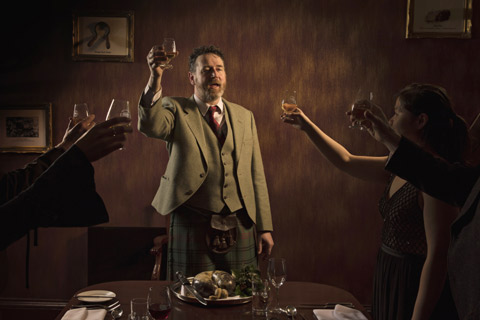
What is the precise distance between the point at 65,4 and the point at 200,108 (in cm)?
150

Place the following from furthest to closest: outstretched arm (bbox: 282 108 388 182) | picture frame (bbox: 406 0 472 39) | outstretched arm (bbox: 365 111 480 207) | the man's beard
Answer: picture frame (bbox: 406 0 472 39) → the man's beard → outstretched arm (bbox: 282 108 388 182) → outstretched arm (bbox: 365 111 480 207)

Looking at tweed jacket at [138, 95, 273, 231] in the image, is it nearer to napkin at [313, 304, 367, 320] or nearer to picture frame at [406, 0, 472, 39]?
napkin at [313, 304, 367, 320]

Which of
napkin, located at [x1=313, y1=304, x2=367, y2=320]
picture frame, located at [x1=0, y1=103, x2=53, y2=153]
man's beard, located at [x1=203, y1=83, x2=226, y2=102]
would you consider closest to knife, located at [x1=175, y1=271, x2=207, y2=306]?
napkin, located at [x1=313, y1=304, x2=367, y2=320]

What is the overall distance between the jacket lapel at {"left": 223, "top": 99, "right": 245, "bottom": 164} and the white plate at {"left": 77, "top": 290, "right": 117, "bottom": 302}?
4.05ft

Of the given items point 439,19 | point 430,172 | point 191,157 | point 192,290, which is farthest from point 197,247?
point 439,19

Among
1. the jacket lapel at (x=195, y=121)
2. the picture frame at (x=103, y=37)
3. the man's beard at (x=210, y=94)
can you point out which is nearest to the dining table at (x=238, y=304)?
the jacket lapel at (x=195, y=121)

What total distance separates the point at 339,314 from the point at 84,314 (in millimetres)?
887

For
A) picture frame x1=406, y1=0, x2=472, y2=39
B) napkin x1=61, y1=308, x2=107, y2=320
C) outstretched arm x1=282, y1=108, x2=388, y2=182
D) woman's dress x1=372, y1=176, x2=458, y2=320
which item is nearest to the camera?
napkin x1=61, y1=308, x2=107, y2=320

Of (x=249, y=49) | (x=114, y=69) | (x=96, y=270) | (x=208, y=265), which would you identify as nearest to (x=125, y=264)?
(x=96, y=270)

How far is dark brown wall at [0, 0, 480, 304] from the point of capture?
3199 mm

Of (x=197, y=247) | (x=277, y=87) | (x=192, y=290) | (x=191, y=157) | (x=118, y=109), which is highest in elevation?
(x=277, y=87)

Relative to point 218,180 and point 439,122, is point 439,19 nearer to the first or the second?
point 439,122

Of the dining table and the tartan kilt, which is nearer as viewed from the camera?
the dining table

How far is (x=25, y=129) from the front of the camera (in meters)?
3.21
